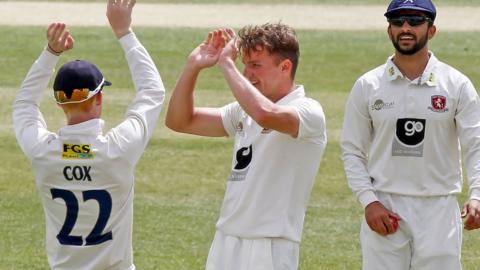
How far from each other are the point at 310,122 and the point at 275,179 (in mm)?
310

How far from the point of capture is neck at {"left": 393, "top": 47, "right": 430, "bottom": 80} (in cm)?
669

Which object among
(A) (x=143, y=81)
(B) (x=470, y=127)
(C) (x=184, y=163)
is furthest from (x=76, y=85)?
(C) (x=184, y=163)

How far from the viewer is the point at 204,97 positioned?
15383mm

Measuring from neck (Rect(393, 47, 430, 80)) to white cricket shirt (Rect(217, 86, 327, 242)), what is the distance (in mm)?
758

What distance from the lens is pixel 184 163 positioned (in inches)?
505

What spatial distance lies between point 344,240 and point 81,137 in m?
4.71

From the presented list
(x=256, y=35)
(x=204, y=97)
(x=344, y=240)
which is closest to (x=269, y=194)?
(x=256, y=35)

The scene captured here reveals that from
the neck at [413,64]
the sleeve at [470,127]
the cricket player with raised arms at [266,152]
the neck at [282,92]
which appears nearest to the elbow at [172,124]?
the cricket player with raised arms at [266,152]

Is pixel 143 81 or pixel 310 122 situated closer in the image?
pixel 310 122

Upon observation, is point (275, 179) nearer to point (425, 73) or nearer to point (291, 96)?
point (291, 96)

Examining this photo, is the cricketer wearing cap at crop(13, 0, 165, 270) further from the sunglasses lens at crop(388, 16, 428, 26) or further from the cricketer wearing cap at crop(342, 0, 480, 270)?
the sunglasses lens at crop(388, 16, 428, 26)

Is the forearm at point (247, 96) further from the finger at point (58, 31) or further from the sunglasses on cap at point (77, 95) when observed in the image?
the finger at point (58, 31)

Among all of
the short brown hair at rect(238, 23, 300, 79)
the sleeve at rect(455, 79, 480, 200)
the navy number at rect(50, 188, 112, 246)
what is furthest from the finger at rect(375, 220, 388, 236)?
the navy number at rect(50, 188, 112, 246)

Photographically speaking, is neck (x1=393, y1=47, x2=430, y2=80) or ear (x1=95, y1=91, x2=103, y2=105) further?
neck (x1=393, y1=47, x2=430, y2=80)
